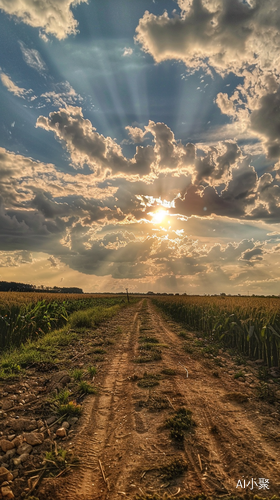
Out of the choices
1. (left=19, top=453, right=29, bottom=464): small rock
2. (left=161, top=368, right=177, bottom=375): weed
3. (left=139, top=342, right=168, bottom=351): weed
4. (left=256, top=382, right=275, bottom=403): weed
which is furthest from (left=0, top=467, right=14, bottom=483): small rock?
(left=139, top=342, right=168, bottom=351): weed

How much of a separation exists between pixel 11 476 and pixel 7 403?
7.69ft

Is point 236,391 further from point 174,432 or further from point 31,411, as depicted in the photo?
point 31,411

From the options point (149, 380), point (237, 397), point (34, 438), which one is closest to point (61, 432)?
point (34, 438)

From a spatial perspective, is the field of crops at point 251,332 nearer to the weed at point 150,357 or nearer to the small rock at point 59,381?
the weed at point 150,357

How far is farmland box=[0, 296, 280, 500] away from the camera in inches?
136

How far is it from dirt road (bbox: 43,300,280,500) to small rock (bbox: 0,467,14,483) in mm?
663

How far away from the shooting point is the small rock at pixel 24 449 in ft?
13.5

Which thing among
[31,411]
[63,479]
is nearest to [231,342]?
[31,411]

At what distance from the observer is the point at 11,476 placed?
11.7ft

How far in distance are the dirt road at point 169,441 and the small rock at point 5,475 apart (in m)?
0.66

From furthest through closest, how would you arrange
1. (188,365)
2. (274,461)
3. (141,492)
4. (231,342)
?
(231,342) < (188,365) < (274,461) < (141,492)

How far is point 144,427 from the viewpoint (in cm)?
485

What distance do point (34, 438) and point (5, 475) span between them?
88 cm

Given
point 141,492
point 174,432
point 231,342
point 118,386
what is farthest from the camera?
point 231,342
